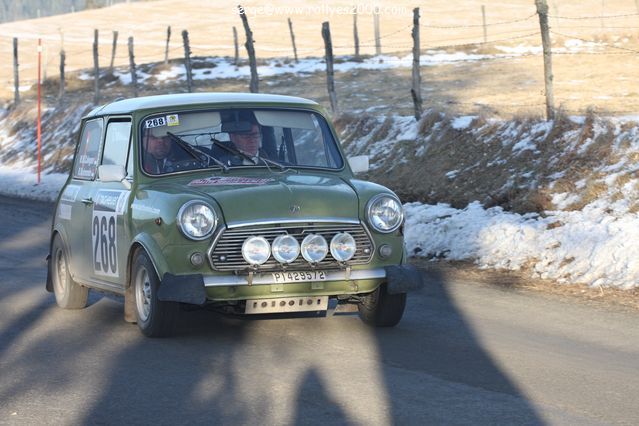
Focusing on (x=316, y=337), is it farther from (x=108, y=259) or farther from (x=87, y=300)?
(x=87, y=300)

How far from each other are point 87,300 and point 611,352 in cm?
462

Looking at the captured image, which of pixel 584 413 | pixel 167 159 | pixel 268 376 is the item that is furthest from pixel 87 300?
pixel 584 413

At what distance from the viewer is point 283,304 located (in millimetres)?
7973

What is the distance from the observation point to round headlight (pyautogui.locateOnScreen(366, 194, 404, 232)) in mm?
8227

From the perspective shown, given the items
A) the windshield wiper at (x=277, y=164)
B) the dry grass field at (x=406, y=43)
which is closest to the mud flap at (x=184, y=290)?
the windshield wiper at (x=277, y=164)

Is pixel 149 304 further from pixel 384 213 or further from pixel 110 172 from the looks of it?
pixel 384 213

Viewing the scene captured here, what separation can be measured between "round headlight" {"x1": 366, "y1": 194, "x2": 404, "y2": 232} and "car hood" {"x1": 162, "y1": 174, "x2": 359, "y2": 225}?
12cm

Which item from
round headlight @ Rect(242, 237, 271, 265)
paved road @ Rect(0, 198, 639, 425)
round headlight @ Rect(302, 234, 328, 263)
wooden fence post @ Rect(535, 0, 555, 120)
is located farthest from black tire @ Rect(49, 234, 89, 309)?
wooden fence post @ Rect(535, 0, 555, 120)

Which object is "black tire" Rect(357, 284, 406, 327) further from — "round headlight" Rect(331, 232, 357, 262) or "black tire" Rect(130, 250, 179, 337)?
"black tire" Rect(130, 250, 179, 337)

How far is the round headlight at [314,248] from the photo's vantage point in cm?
796

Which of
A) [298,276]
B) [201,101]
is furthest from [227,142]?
[298,276]

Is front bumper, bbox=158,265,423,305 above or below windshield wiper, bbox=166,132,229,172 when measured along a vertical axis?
below

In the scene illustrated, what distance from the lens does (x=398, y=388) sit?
21.4 feet

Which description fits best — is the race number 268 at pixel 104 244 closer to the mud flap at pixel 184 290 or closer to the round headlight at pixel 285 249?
the mud flap at pixel 184 290
